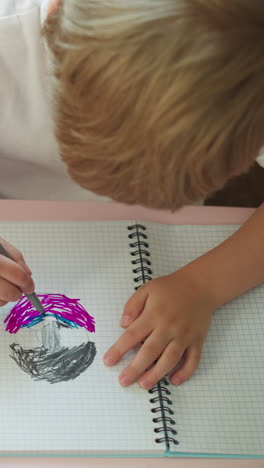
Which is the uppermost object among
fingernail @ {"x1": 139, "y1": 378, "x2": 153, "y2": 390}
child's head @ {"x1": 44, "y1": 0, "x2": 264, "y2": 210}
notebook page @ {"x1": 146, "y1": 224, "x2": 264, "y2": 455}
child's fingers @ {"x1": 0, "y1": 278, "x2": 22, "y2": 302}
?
child's head @ {"x1": 44, "y1": 0, "x2": 264, "y2": 210}

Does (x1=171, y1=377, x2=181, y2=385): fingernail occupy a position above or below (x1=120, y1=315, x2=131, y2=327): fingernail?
below

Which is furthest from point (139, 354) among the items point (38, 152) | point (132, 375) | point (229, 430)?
point (38, 152)

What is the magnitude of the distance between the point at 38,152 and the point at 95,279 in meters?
0.25

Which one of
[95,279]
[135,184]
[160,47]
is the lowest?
[95,279]

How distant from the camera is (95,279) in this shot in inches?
30.9

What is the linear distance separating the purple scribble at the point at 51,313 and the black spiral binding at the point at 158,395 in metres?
0.08

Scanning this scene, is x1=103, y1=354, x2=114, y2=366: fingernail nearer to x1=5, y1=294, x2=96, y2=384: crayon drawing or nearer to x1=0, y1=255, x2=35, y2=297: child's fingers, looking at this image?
x1=5, y1=294, x2=96, y2=384: crayon drawing

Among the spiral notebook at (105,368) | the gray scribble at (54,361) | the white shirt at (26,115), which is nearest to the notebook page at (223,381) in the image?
→ the spiral notebook at (105,368)

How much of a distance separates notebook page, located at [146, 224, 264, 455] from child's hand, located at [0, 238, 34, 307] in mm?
176

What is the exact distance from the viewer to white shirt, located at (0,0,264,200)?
2.57 ft

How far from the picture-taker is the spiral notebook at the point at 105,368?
0.67 metres

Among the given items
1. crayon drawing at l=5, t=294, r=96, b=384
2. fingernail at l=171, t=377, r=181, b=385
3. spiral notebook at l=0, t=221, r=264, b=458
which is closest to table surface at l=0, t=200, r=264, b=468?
spiral notebook at l=0, t=221, r=264, b=458

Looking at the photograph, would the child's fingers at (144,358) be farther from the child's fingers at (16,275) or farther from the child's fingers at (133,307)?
the child's fingers at (16,275)

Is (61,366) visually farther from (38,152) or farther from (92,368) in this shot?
(38,152)
